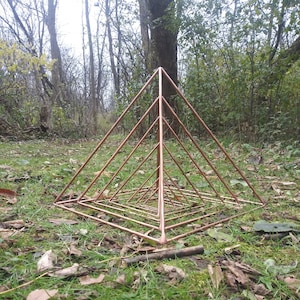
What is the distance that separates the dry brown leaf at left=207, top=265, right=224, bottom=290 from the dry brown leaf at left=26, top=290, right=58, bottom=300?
19.1 inches

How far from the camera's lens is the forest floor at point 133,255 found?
0.90 meters

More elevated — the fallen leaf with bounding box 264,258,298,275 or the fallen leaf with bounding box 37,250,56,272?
the fallen leaf with bounding box 37,250,56,272

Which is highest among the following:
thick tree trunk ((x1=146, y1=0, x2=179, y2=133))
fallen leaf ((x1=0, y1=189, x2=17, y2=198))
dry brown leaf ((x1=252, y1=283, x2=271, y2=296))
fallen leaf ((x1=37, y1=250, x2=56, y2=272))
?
thick tree trunk ((x1=146, y1=0, x2=179, y2=133))

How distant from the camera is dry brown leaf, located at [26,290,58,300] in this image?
0.84 metres

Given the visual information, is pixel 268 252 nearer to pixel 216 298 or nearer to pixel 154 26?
pixel 216 298

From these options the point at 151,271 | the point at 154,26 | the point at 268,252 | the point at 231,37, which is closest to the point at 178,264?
the point at 151,271

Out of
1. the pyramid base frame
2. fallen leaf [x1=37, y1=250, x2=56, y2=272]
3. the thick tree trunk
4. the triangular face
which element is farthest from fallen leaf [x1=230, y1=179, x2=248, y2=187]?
the thick tree trunk

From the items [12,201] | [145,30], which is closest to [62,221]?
[12,201]

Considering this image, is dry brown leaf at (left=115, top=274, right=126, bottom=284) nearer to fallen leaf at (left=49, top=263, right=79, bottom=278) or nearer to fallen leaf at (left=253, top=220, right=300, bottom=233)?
fallen leaf at (left=49, top=263, right=79, bottom=278)

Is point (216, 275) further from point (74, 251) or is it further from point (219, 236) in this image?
point (74, 251)

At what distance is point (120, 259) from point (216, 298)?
0.38 metres

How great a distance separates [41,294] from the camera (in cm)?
85

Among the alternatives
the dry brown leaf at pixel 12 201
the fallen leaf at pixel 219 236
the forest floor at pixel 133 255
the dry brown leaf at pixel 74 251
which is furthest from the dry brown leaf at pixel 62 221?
the fallen leaf at pixel 219 236

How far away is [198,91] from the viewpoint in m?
5.19
